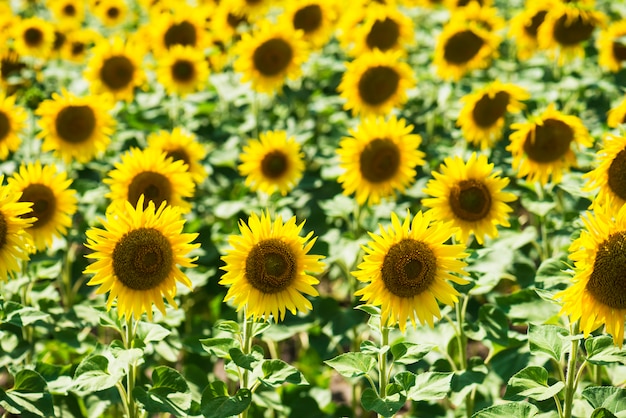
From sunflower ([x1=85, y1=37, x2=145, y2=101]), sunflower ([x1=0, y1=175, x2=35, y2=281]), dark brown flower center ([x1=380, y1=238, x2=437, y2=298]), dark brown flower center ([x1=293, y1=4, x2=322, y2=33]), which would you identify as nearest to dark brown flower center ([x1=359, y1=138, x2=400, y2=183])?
dark brown flower center ([x1=380, y1=238, x2=437, y2=298])

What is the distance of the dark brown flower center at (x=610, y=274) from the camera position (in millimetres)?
2408

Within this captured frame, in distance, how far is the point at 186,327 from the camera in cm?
421

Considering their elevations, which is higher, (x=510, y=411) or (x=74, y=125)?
(x=74, y=125)

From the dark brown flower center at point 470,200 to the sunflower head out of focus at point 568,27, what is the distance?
227 cm

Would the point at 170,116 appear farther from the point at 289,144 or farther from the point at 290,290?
the point at 290,290

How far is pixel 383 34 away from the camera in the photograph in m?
5.30

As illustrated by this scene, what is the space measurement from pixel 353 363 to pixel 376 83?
98.0 inches

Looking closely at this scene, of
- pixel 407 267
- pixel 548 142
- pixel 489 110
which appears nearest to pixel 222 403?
pixel 407 267

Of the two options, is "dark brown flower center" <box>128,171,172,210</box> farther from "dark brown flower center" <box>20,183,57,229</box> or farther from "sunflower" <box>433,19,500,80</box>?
"sunflower" <box>433,19,500,80</box>

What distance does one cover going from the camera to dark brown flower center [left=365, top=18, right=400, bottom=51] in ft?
17.4

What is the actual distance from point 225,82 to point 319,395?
2956 mm

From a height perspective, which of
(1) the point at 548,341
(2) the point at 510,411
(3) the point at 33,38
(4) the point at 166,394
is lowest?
(2) the point at 510,411

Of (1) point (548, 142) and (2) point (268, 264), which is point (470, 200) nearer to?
(1) point (548, 142)

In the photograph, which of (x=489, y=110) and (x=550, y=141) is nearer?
(x=550, y=141)
